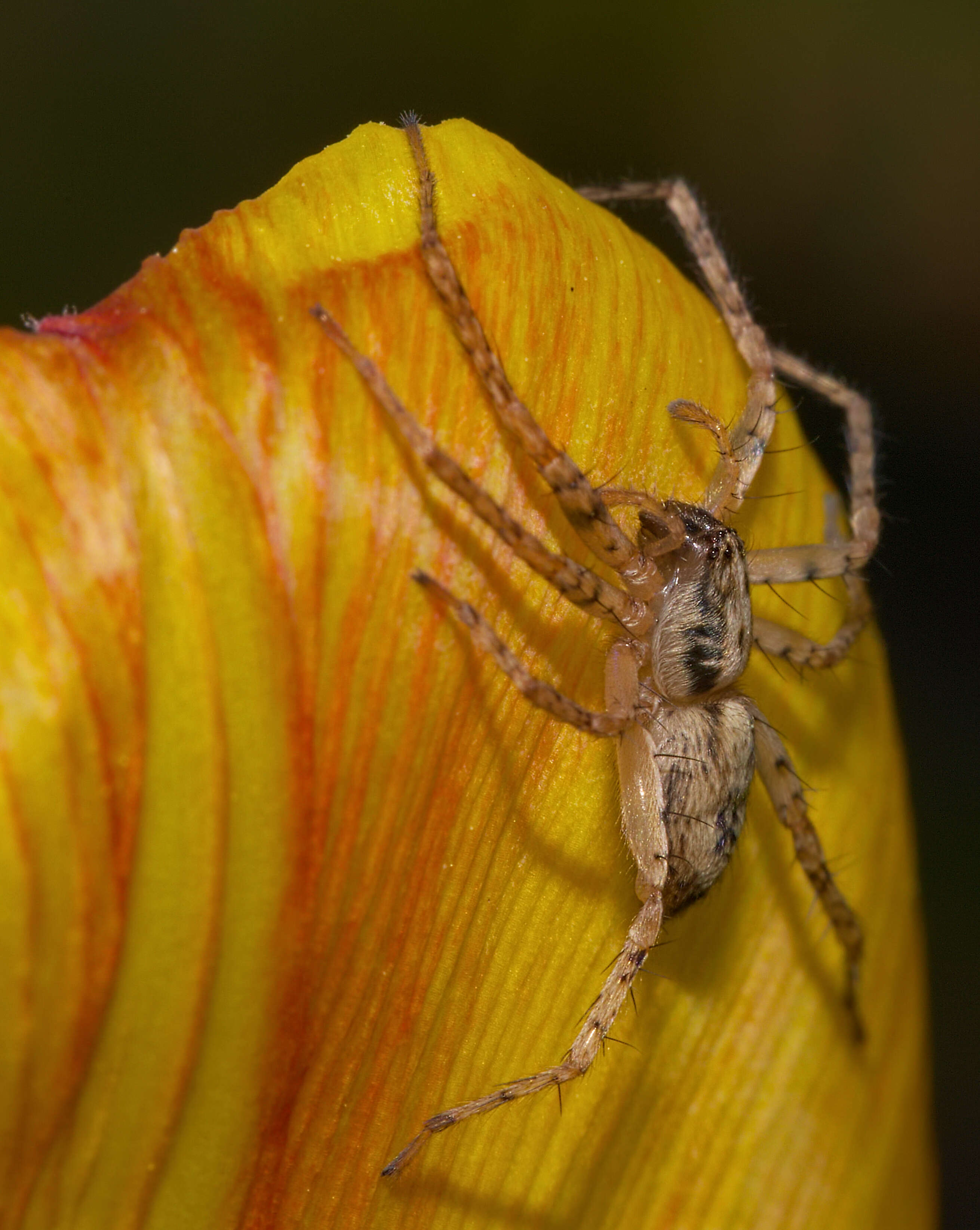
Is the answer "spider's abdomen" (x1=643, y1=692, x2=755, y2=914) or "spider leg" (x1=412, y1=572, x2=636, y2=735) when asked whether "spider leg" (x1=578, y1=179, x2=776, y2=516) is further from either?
"spider leg" (x1=412, y1=572, x2=636, y2=735)

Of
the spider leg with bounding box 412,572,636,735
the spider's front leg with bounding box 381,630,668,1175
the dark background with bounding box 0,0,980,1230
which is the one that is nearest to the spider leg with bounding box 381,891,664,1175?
the spider's front leg with bounding box 381,630,668,1175

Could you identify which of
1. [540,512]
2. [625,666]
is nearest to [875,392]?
[625,666]

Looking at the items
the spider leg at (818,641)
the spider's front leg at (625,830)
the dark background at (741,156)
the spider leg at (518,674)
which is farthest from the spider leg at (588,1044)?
the dark background at (741,156)

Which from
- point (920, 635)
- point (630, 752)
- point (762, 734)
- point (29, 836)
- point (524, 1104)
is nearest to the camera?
point (29, 836)

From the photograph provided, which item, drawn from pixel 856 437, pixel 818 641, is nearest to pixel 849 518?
pixel 856 437

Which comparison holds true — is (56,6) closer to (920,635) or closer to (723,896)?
(723,896)
